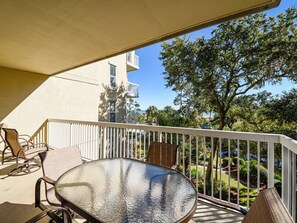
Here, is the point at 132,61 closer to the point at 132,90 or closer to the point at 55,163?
the point at 132,90

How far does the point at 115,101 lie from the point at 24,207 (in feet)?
33.3

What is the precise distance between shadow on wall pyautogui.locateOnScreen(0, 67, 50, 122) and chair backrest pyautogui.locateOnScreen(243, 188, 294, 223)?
6659 millimetres

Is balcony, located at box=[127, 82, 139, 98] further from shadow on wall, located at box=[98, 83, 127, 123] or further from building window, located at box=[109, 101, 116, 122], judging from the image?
building window, located at box=[109, 101, 116, 122]

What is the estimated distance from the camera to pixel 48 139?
607cm

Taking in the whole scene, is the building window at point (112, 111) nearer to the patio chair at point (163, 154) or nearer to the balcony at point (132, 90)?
the balcony at point (132, 90)

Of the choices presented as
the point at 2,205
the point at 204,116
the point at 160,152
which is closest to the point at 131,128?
the point at 160,152

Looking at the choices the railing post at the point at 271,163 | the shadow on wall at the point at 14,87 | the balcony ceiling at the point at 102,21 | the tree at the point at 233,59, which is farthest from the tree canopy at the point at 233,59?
the railing post at the point at 271,163

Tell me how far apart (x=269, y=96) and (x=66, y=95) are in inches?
390

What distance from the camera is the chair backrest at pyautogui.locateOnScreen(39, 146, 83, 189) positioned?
2.00 m

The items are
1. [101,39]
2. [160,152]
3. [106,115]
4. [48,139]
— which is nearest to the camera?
[160,152]

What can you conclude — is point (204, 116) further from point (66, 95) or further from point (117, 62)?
point (66, 95)

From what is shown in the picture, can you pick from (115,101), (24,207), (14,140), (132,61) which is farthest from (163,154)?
(132,61)

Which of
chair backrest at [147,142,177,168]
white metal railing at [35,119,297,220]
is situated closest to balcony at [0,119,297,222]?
white metal railing at [35,119,297,220]

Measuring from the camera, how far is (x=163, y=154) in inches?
99.9
